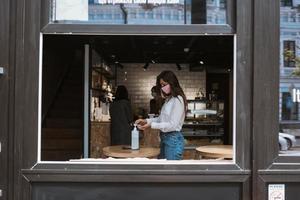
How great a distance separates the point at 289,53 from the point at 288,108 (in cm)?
33

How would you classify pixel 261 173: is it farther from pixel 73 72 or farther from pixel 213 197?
pixel 73 72

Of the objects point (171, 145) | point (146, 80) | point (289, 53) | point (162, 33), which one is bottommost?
point (171, 145)

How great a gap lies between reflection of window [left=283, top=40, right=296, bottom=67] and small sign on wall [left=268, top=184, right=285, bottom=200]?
0.70m

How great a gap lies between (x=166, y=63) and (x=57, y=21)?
28.9ft

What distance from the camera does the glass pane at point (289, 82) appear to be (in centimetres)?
258

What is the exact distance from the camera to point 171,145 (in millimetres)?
3859

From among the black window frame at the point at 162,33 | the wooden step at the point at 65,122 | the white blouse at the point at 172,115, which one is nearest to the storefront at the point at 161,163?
the black window frame at the point at 162,33

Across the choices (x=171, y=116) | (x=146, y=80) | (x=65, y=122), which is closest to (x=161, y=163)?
(x=171, y=116)

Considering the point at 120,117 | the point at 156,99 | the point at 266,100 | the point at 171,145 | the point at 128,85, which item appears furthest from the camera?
the point at 128,85

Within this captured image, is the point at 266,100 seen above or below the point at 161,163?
above

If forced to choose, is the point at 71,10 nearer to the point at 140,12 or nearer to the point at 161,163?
the point at 140,12

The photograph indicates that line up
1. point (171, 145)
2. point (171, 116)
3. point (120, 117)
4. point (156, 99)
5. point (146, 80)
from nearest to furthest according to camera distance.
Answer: point (171, 145), point (171, 116), point (156, 99), point (120, 117), point (146, 80)

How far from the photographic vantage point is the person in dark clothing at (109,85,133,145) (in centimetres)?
667

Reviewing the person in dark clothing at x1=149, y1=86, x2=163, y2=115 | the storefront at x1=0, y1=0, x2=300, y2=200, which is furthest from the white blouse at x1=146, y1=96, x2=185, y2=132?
the storefront at x1=0, y1=0, x2=300, y2=200
